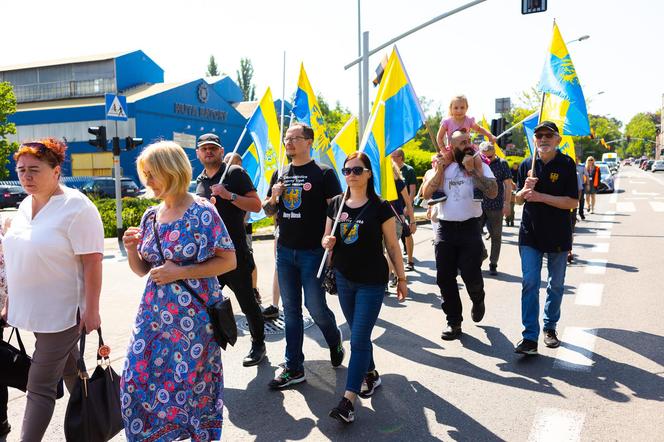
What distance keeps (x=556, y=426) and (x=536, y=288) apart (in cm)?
156

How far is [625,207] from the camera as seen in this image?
72.9 feet

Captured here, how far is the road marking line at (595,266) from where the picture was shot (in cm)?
914

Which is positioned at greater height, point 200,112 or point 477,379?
point 200,112

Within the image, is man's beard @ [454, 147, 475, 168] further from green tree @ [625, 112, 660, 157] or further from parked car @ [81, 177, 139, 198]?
green tree @ [625, 112, 660, 157]

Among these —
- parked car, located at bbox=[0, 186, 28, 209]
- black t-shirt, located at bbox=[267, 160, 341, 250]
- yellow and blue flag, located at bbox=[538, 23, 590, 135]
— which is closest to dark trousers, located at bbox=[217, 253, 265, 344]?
black t-shirt, located at bbox=[267, 160, 341, 250]

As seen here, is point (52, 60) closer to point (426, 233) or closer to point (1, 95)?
point (1, 95)

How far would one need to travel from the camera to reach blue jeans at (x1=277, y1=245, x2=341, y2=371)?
4.52 metres

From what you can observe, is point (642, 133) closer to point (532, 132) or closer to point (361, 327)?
point (532, 132)

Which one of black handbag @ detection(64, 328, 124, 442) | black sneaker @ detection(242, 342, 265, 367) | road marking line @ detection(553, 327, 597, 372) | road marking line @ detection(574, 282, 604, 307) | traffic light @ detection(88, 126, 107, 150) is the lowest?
road marking line @ detection(574, 282, 604, 307)

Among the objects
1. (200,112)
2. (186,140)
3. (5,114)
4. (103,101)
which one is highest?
(103,101)

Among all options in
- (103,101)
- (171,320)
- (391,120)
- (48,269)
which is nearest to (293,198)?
(391,120)

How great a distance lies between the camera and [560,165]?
16.9 ft

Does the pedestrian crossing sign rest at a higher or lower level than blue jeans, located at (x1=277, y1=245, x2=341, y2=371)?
higher

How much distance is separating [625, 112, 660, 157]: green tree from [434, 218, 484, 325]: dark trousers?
14365 centimetres
